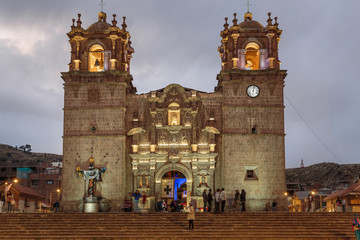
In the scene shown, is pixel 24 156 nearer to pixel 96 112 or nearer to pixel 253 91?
pixel 96 112

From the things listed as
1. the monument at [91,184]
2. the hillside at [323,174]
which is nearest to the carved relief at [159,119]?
the monument at [91,184]

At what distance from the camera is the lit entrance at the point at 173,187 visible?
113 feet

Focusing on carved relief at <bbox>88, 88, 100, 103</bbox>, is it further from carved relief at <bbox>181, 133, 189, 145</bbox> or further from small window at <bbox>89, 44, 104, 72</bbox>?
carved relief at <bbox>181, 133, 189, 145</bbox>

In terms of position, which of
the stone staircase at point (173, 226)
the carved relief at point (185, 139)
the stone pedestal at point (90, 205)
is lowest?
the stone staircase at point (173, 226)

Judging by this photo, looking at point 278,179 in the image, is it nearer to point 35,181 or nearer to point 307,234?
point 307,234

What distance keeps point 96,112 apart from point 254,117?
11.2m

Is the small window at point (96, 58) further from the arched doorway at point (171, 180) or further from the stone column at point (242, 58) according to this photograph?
the stone column at point (242, 58)

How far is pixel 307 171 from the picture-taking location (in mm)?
79750

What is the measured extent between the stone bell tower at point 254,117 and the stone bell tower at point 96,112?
734 centimetres

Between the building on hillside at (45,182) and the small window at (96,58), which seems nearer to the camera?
the small window at (96,58)

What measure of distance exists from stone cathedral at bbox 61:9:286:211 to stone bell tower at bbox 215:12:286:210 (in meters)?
0.07

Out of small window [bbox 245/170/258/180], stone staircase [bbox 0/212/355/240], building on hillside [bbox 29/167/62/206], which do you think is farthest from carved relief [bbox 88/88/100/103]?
building on hillside [bbox 29/167/62/206]

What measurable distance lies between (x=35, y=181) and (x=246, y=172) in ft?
135

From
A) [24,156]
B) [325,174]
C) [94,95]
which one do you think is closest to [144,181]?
[94,95]
